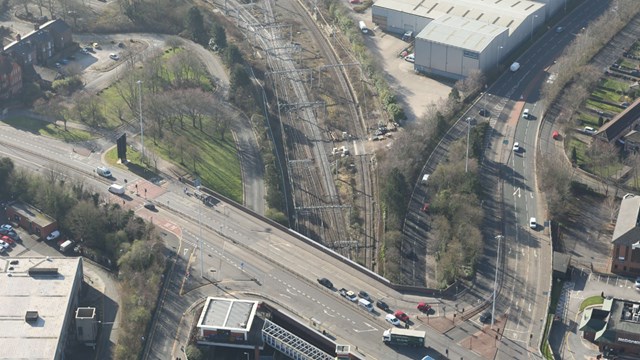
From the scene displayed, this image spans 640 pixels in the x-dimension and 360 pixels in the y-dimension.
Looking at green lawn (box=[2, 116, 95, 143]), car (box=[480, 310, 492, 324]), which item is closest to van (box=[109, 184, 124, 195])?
green lawn (box=[2, 116, 95, 143])

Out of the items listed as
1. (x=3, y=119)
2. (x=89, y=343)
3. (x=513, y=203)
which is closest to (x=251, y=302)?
(x=89, y=343)

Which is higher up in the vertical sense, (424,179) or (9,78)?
(9,78)

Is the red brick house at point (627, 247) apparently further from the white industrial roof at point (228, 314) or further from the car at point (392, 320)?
the white industrial roof at point (228, 314)

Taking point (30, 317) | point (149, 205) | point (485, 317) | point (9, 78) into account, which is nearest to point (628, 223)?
point (485, 317)

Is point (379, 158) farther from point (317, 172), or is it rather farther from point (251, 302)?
point (251, 302)

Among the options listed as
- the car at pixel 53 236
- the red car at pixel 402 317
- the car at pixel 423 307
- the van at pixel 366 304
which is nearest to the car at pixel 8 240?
the car at pixel 53 236

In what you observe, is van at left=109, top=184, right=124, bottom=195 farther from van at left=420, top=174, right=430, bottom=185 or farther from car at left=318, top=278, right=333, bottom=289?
van at left=420, top=174, right=430, bottom=185

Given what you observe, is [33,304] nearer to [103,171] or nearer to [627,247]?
[103,171]

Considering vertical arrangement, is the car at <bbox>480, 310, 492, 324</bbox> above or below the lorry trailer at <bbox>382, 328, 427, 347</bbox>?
below
